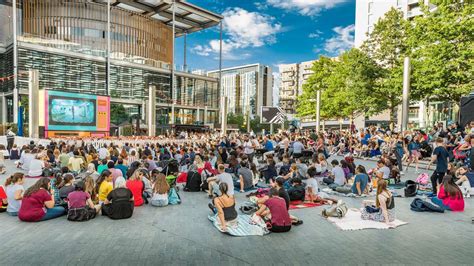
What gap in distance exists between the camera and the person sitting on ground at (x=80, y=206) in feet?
25.1

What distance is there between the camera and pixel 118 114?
2152 inches

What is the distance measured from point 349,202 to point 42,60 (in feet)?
155

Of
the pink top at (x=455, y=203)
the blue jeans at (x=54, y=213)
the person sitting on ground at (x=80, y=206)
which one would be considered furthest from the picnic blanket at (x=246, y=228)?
the pink top at (x=455, y=203)

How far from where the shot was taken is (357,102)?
31.6m

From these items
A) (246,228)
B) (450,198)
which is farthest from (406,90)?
(246,228)

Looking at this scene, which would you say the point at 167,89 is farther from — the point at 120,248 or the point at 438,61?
the point at 120,248

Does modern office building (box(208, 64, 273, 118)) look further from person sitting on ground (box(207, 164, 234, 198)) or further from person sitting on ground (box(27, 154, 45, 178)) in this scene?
person sitting on ground (box(207, 164, 234, 198))

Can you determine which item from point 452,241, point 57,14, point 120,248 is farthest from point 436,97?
point 57,14

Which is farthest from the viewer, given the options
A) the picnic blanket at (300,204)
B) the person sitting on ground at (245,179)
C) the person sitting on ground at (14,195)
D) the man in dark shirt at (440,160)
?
the person sitting on ground at (245,179)

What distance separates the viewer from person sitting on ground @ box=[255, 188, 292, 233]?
23.0ft

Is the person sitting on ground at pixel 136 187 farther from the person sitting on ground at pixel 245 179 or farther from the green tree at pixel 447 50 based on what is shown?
the green tree at pixel 447 50

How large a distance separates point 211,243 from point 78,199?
3721mm

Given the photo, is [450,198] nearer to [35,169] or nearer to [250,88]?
[35,169]

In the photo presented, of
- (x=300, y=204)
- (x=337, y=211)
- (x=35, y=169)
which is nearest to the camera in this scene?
(x=337, y=211)
